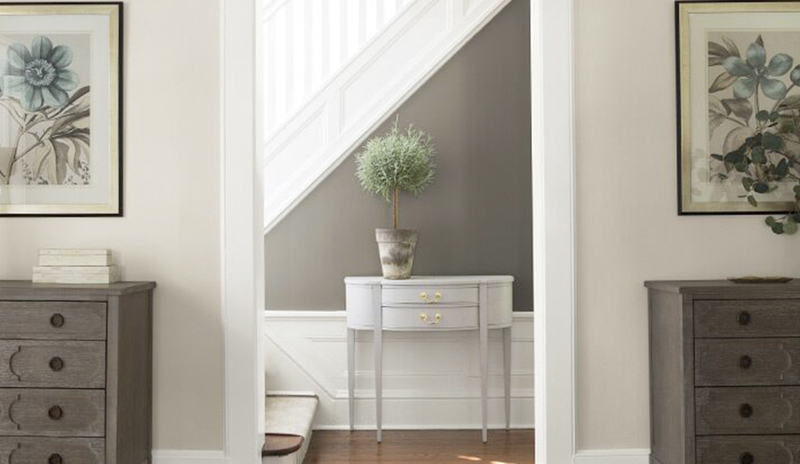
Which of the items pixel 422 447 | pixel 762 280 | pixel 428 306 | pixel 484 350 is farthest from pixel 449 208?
pixel 762 280

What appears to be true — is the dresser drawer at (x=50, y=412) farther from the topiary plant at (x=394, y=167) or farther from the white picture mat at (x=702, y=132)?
the white picture mat at (x=702, y=132)

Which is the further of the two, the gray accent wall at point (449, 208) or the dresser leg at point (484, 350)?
the gray accent wall at point (449, 208)

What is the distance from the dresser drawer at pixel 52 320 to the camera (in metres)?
3.08

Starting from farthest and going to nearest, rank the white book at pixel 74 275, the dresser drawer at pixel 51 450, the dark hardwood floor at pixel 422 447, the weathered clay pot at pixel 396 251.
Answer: the weathered clay pot at pixel 396 251, the dark hardwood floor at pixel 422 447, the white book at pixel 74 275, the dresser drawer at pixel 51 450

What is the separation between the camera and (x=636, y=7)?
139 inches

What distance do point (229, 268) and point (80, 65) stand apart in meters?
1.06

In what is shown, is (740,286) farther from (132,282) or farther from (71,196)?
(71,196)

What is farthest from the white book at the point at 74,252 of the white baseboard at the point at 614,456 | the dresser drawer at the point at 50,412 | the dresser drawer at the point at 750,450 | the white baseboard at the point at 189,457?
the dresser drawer at the point at 750,450

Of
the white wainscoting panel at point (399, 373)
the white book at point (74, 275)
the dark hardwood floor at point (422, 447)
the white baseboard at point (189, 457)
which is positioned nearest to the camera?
the white book at point (74, 275)

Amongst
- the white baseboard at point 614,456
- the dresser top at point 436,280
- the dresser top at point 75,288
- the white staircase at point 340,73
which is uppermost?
the white staircase at point 340,73

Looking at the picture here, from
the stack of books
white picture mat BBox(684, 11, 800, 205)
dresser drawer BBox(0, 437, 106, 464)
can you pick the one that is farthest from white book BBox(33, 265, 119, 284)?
white picture mat BBox(684, 11, 800, 205)

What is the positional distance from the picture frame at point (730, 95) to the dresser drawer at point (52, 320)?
2383 millimetres

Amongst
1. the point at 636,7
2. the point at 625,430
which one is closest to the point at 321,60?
the point at 636,7

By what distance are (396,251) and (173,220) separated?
55.6 inches
